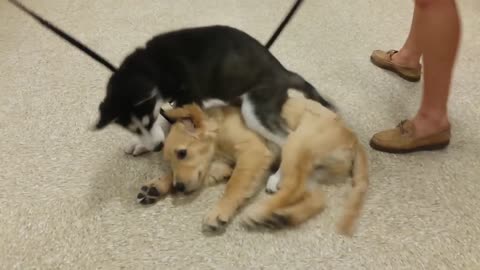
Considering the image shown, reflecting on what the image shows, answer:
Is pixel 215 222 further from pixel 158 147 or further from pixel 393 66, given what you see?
pixel 393 66

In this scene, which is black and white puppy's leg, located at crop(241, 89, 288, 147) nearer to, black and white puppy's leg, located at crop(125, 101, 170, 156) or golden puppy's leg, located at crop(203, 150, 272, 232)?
golden puppy's leg, located at crop(203, 150, 272, 232)

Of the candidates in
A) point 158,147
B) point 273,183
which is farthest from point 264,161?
point 158,147

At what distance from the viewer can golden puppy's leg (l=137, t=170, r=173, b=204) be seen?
4.42ft

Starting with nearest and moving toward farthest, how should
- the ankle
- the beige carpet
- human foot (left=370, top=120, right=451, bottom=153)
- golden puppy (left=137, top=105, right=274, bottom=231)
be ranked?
the beige carpet, golden puppy (left=137, top=105, right=274, bottom=231), human foot (left=370, top=120, right=451, bottom=153), the ankle

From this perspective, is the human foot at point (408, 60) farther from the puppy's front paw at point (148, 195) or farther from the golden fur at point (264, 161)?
the puppy's front paw at point (148, 195)

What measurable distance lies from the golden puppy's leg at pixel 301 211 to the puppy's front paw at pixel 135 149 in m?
0.51

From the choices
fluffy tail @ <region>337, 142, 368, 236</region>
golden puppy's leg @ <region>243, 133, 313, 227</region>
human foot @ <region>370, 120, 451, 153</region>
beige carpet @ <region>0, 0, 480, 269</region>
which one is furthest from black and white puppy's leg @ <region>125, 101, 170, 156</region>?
human foot @ <region>370, 120, 451, 153</region>

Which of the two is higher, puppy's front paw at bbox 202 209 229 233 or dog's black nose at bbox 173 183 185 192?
puppy's front paw at bbox 202 209 229 233

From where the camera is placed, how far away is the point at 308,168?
4.27 ft

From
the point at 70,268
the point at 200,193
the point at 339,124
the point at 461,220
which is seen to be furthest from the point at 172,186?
the point at 461,220

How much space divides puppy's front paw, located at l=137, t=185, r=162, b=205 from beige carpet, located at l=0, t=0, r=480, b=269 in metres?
0.02

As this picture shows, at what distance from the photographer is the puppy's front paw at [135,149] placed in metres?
1.51

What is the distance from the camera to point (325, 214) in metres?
1.29

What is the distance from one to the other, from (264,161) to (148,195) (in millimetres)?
344
